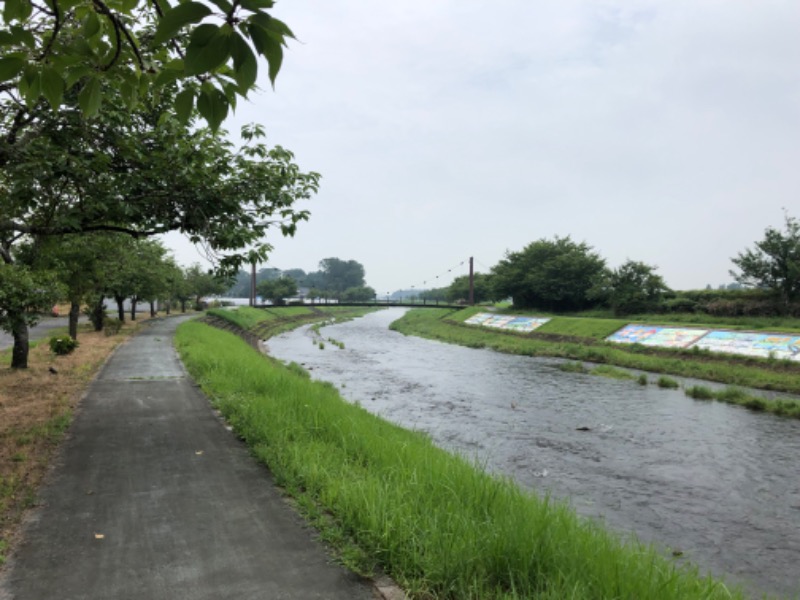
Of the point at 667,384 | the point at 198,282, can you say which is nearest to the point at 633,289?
the point at 667,384

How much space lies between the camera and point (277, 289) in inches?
3228

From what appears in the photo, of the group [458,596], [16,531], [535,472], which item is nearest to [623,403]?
[535,472]

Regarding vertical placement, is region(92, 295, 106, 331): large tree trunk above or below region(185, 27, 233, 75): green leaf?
below

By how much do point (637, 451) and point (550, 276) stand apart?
33970mm

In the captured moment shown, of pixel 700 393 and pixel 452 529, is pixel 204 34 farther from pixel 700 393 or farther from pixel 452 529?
pixel 700 393

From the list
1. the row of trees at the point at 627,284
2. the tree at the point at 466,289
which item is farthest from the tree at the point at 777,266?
the tree at the point at 466,289

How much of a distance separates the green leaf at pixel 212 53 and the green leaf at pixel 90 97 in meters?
1.05

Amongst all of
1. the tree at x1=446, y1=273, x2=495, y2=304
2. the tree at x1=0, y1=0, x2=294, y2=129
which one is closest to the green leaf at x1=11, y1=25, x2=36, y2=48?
the tree at x1=0, y1=0, x2=294, y2=129

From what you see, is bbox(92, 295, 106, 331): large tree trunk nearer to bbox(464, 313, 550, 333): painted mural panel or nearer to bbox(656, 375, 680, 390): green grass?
bbox(656, 375, 680, 390): green grass

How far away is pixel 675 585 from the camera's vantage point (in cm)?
328

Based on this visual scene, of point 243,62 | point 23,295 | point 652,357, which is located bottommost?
point 652,357

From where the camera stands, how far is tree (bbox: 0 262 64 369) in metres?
9.27

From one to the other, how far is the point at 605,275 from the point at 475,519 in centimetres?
3554

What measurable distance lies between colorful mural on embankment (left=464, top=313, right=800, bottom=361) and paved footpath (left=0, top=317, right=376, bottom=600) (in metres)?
20.2
